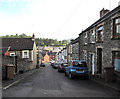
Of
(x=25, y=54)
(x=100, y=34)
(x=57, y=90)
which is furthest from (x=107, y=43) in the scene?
(x=25, y=54)

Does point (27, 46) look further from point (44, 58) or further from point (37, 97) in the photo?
point (44, 58)

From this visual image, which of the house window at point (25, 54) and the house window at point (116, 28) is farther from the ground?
the house window at point (116, 28)

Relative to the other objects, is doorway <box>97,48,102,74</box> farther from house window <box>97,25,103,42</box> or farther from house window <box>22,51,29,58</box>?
house window <box>22,51,29,58</box>

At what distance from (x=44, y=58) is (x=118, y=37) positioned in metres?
123

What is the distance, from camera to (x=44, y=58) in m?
134

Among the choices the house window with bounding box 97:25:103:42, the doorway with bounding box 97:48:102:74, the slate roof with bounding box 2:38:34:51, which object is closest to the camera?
the house window with bounding box 97:25:103:42

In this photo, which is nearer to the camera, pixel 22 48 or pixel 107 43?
pixel 107 43

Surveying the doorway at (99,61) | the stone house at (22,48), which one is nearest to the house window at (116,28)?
the doorway at (99,61)

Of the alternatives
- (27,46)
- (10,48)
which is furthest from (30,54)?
(10,48)

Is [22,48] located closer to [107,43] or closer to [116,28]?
[107,43]

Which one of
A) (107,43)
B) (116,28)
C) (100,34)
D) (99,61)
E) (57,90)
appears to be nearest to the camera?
(57,90)

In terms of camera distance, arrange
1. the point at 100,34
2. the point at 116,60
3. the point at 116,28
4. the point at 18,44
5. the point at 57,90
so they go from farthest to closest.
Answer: the point at 18,44 → the point at 100,34 → the point at 116,28 → the point at 116,60 → the point at 57,90

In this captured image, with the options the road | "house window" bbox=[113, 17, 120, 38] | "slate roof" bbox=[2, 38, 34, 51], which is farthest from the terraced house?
"slate roof" bbox=[2, 38, 34, 51]

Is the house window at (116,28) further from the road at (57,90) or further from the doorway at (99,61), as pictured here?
the road at (57,90)
